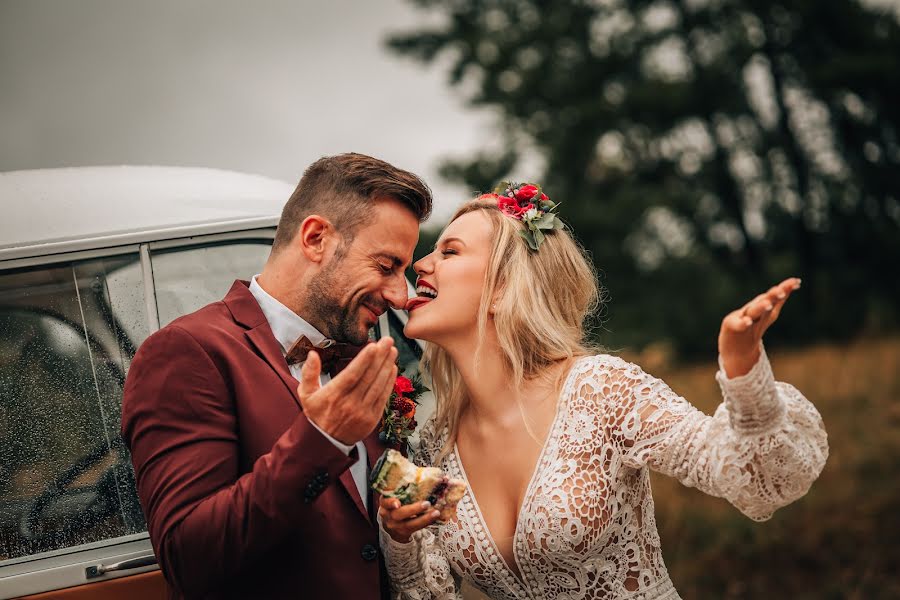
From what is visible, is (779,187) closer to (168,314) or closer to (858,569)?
(858,569)

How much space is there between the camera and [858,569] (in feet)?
24.1

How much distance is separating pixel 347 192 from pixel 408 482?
1.10 meters

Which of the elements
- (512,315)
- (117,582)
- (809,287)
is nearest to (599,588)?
(512,315)

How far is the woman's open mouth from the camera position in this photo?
3.39m

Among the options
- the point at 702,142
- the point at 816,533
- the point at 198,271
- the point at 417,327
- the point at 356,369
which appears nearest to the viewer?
the point at 356,369

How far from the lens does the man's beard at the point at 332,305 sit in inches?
117

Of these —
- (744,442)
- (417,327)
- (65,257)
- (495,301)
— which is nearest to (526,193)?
(495,301)

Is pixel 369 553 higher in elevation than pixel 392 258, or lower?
lower

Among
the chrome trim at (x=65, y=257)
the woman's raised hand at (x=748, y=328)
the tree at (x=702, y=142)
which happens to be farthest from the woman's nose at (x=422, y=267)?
the tree at (x=702, y=142)

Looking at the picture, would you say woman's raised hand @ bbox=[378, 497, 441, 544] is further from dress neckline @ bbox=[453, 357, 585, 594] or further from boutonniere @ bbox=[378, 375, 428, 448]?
dress neckline @ bbox=[453, 357, 585, 594]

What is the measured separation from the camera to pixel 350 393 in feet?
7.40

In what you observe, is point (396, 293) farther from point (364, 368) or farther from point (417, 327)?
point (364, 368)

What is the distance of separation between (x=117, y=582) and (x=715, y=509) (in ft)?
22.0

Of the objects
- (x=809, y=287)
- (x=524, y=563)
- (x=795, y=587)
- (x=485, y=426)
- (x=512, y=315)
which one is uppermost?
(x=512, y=315)
